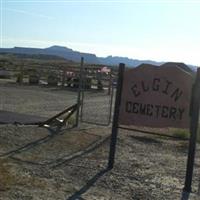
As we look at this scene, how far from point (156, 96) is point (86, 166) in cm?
159

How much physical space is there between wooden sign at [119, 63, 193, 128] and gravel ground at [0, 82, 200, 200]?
0.82m

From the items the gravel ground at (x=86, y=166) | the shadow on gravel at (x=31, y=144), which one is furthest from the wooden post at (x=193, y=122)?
the shadow on gravel at (x=31, y=144)

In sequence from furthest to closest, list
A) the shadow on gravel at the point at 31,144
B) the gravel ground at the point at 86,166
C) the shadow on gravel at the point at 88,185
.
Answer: the shadow on gravel at the point at 31,144
the gravel ground at the point at 86,166
the shadow on gravel at the point at 88,185

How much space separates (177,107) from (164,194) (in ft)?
5.82

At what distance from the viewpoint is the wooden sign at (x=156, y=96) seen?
880cm

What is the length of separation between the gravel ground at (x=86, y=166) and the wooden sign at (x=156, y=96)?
82 cm

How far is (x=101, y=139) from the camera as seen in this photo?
11.9 meters

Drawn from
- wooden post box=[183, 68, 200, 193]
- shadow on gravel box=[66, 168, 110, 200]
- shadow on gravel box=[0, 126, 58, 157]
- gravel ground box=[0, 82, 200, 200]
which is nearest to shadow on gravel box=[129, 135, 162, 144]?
gravel ground box=[0, 82, 200, 200]

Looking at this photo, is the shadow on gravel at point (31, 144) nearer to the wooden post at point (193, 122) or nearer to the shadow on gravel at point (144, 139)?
the shadow on gravel at point (144, 139)

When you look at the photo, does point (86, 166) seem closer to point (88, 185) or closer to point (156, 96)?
point (88, 185)

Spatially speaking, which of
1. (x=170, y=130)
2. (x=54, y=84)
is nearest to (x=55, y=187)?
(x=170, y=130)

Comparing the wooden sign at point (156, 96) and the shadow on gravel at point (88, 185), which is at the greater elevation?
the wooden sign at point (156, 96)

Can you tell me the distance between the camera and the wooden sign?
28.9 feet

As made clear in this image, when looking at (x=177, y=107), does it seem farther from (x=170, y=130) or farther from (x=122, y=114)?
(x=170, y=130)
